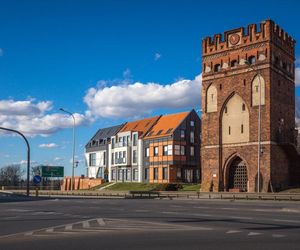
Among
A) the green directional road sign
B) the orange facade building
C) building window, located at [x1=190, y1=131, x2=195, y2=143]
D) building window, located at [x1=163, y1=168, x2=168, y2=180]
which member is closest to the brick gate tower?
the orange facade building

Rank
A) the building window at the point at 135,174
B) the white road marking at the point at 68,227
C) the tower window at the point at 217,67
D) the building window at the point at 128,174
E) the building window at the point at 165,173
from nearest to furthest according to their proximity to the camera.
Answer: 1. the white road marking at the point at 68,227
2. the tower window at the point at 217,67
3. the building window at the point at 165,173
4. the building window at the point at 135,174
5. the building window at the point at 128,174

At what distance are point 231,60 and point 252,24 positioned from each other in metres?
4.37

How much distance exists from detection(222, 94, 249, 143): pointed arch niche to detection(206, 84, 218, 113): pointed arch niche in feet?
4.75

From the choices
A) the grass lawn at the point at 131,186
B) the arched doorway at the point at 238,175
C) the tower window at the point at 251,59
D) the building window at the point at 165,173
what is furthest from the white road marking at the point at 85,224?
the building window at the point at 165,173

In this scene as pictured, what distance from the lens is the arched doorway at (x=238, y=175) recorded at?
164ft

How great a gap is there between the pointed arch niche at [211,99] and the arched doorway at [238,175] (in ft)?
21.0

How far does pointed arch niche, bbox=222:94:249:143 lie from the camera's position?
1956 inches

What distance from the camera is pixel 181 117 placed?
75.6 meters

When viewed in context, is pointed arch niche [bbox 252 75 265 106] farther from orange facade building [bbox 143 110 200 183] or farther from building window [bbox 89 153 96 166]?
building window [bbox 89 153 96 166]

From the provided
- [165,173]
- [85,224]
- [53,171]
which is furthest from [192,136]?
[85,224]

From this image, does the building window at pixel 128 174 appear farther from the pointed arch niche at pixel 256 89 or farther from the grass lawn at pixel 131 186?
the pointed arch niche at pixel 256 89

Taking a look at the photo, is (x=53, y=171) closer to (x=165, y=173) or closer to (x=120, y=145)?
(x=120, y=145)

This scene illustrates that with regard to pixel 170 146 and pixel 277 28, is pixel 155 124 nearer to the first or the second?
pixel 170 146

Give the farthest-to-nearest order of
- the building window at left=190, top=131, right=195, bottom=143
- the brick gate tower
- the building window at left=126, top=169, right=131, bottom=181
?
the building window at left=126, top=169, right=131, bottom=181, the building window at left=190, top=131, right=195, bottom=143, the brick gate tower
